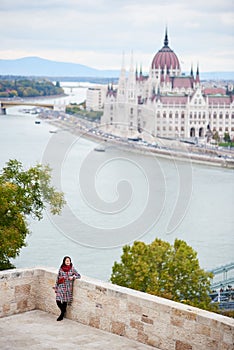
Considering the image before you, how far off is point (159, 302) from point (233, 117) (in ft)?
103

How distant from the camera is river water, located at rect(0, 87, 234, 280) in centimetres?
774

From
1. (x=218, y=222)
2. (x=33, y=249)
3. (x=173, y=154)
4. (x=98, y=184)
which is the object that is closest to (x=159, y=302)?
(x=33, y=249)

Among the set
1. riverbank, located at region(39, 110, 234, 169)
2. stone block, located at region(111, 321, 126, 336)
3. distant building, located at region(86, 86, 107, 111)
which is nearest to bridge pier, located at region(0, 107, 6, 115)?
riverbank, located at region(39, 110, 234, 169)

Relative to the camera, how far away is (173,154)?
23922 millimetres

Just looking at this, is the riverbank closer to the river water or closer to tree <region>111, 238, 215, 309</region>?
the river water

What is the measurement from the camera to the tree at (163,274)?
510 centimetres

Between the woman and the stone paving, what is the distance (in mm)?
37

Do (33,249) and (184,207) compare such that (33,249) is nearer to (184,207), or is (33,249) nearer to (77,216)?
(77,216)

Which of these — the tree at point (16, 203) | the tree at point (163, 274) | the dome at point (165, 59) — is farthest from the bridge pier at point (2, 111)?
→ the tree at point (16, 203)

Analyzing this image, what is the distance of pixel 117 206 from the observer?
37.9 ft

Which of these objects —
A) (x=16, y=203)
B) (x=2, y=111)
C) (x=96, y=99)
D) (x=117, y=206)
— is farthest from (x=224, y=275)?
(x=96, y=99)

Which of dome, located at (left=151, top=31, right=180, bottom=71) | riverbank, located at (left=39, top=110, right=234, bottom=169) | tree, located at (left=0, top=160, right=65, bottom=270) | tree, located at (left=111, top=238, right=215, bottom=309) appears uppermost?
dome, located at (left=151, top=31, right=180, bottom=71)

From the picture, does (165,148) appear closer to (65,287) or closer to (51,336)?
(65,287)

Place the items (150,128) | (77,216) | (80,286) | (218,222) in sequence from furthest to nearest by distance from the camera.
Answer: (150,128) < (218,222) < (77,216) < (80,286)
